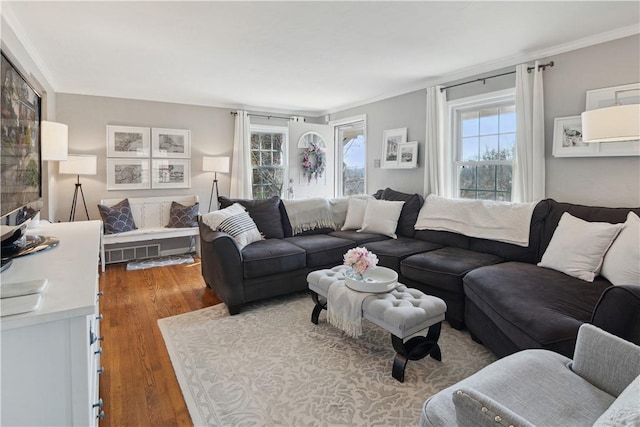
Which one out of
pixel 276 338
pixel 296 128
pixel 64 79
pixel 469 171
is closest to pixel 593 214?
pixel 469 171

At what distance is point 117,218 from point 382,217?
3.39 metres

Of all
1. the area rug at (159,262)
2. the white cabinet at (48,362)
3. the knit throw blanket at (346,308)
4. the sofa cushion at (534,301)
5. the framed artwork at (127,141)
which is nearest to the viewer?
the white cabinet at (48,362)

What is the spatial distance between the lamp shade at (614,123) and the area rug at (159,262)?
4530 millimetres

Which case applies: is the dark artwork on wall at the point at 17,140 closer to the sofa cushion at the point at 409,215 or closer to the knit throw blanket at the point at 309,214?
the knit throw blanket at the point at 309,214

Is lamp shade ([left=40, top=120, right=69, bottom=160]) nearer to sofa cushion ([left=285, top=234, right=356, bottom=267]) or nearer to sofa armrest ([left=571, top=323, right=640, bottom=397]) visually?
sofa cushion ([left=285, top=234, right=356, bottom=267])

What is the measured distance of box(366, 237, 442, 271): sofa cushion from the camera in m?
3.27

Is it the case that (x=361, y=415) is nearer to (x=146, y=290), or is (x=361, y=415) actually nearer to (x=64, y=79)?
(x=146, y=290)

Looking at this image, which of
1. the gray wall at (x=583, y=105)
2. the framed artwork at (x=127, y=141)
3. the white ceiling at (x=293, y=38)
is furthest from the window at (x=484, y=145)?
the framed artwork at (x=127, y=141)

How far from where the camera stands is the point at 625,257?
6.93 ft

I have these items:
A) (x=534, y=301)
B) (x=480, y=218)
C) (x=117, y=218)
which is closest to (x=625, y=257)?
(x=534, y=301)

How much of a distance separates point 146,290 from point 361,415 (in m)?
2.80

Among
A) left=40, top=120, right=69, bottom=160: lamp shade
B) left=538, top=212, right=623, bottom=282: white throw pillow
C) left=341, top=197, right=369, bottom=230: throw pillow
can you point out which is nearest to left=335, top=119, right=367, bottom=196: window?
left=341, top=197, right=369, bottom=230: throw pillow

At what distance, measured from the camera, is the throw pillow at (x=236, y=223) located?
3.28 metres

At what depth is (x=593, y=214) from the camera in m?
2.61
